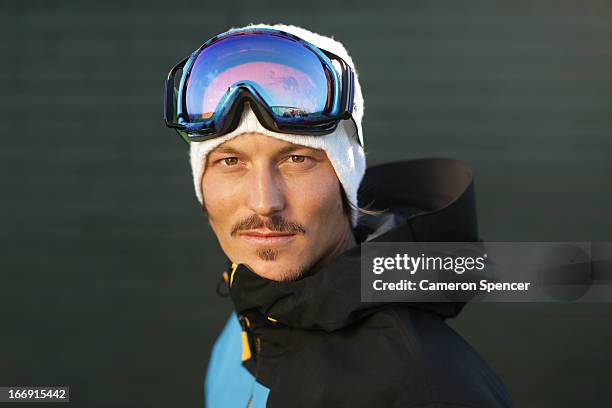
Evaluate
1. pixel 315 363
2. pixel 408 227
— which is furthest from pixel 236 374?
pixel 408 227

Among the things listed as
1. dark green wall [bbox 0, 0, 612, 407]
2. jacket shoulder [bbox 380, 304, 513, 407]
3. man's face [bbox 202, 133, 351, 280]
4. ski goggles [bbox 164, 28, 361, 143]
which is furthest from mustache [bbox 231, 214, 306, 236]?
dark green wall [bbox 0, 0, 612, 407]

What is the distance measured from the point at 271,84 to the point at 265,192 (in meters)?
0.31

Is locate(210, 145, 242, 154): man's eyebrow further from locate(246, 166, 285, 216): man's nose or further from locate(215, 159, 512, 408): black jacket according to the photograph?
locate(215, 159, 512, 408): black jacket

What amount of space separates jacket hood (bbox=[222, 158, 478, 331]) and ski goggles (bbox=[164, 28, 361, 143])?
0.37 metres

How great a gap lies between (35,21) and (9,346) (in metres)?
2.26

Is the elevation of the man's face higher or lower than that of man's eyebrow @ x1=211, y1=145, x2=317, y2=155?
lower

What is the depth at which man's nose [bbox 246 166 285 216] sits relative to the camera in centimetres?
180

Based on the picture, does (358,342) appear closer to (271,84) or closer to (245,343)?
(245,343)

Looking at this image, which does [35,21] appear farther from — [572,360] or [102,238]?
[572,360]

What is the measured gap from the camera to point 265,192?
1.80 meters

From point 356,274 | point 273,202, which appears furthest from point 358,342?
point 273,202

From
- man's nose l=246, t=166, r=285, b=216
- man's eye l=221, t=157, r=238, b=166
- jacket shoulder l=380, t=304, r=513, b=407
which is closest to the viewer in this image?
jacket shoulder l=380, t=304, r=513, b=407

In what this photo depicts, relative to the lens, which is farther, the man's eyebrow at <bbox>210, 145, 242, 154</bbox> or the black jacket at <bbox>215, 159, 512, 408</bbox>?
the man's eyebrow at <bbox>210, 145, 242, 154</bbox>

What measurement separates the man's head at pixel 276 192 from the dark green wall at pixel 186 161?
266 cm
